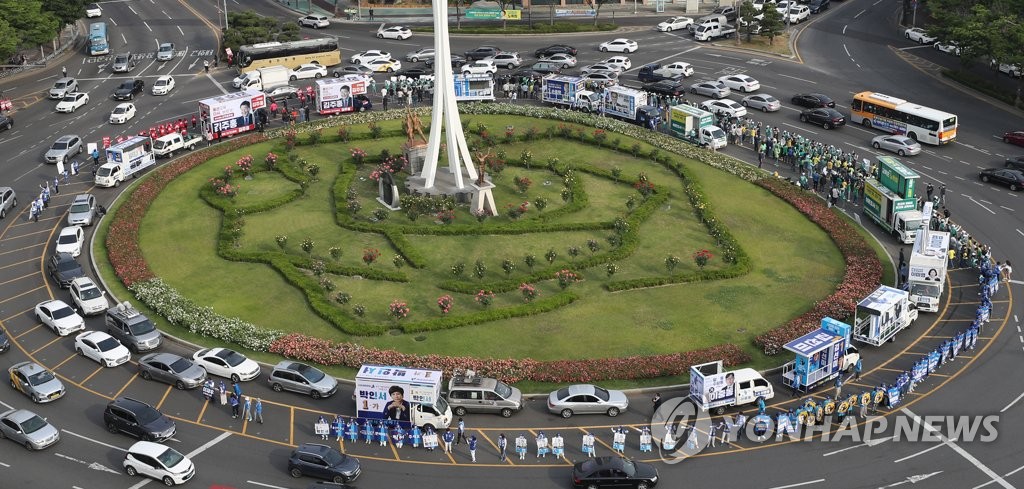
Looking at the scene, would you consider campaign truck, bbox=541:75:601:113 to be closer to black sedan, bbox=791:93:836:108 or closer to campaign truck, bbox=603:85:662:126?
campaign truck, bbox=603:85:662:126

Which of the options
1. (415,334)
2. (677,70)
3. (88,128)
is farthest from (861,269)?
(88,128)

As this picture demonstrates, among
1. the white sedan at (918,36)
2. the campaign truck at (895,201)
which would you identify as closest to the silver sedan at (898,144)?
the campaign truck at (895,201)

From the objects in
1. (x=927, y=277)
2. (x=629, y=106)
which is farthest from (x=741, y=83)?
(x=927, y=277)

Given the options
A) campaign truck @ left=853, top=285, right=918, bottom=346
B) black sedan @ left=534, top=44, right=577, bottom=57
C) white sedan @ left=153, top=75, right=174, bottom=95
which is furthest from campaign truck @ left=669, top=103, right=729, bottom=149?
white sedan @ left=153, top=75, right=174, bottom=95

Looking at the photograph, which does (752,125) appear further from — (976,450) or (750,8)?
(976,450)

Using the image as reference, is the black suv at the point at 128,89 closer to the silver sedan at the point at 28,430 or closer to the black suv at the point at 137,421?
the silver sedan at the point at 28,430

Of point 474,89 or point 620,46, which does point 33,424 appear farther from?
point 620,46
